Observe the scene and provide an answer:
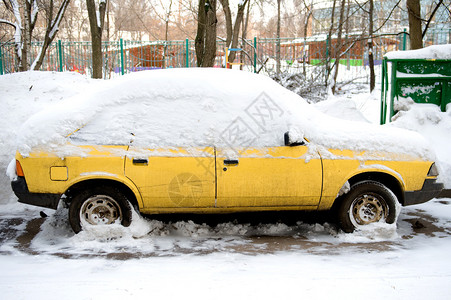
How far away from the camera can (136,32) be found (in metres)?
49.8

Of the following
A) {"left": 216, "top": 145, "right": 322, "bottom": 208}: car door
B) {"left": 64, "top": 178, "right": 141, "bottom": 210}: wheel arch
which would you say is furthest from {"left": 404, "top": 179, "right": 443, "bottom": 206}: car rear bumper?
{"left": 64, "top": 178, "right": 141, "bottom": 210}: wheel arch

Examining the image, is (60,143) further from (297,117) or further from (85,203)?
(297,117)

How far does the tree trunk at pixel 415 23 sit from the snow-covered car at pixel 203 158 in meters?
6.29

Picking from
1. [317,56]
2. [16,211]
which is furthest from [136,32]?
[16,211]

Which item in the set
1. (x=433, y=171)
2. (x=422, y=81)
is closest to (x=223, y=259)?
(x=433, y=171)

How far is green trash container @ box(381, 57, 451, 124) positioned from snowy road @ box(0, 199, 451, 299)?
12.4 feet

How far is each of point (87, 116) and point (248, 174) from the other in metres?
1.83

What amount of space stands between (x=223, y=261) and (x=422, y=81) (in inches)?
250

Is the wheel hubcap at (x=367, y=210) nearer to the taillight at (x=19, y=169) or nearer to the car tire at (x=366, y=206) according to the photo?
the car tire at (x=366, y=206)

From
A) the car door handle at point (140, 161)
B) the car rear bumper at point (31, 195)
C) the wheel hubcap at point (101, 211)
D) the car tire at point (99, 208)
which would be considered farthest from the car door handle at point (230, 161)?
the car rear bumper at point (31, 195)

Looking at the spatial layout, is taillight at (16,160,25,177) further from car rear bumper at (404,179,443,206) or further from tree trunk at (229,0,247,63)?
tree trunk at (229,0,247,63)

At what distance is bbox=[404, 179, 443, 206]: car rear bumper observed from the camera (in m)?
4.29

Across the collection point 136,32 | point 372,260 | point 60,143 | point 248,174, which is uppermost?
point 136,32

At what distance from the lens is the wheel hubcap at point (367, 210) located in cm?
426
